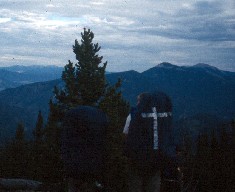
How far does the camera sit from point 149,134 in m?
3.97

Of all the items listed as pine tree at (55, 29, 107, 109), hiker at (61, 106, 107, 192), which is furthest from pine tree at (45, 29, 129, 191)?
hiker at (61, 106, 107, 192)

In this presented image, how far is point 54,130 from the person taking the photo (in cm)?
1574

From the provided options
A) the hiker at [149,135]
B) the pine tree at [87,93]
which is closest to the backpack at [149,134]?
the hiker at [149,135]

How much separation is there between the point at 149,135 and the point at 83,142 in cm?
89

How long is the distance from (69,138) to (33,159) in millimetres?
32809

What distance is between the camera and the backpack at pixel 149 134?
3975 millimetres

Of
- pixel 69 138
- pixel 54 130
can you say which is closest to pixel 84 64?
pixel 54 130

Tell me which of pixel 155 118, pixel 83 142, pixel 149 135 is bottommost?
pixel 83 142

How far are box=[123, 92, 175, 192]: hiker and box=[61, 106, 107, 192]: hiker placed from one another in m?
0.45

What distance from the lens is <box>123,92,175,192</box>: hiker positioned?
3.98 meters

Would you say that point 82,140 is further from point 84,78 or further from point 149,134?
point 84,78

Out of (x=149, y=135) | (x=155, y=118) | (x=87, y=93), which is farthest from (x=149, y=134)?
(x=87, y=93)

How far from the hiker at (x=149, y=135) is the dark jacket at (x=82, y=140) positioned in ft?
1.47

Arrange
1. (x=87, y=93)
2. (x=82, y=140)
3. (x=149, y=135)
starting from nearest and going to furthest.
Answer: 1. (x=149, y=135)
2. (x=82, y=140)
3. (x=87, y=93)
